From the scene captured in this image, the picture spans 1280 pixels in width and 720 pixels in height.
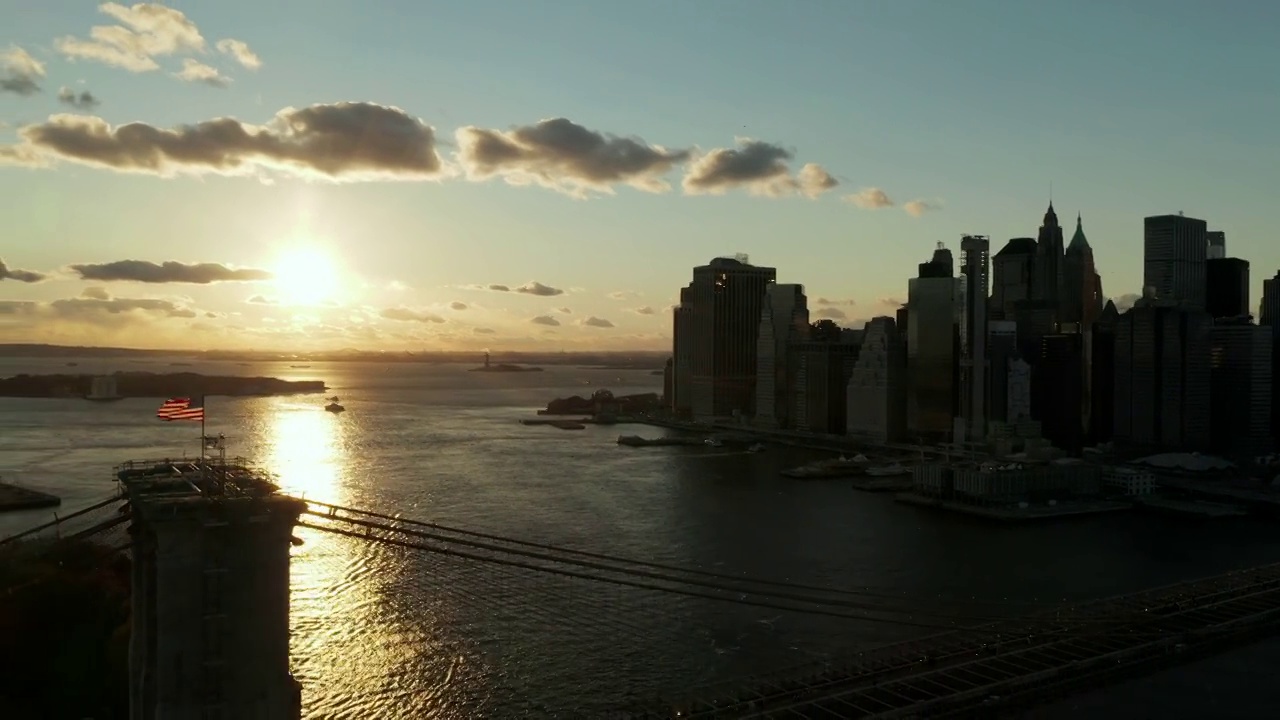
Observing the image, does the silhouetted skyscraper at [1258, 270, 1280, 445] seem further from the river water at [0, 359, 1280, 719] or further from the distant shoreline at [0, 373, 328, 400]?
the distant shoreline at [0, 373, 328, 400]

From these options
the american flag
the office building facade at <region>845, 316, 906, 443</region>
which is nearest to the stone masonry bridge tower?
the american flag

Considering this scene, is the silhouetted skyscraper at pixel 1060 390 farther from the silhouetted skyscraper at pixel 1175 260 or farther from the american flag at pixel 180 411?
the american flag at pixel 180 411

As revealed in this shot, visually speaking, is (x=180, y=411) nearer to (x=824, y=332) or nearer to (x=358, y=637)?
(x=358, y=637)

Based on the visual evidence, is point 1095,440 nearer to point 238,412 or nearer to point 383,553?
point 383,553

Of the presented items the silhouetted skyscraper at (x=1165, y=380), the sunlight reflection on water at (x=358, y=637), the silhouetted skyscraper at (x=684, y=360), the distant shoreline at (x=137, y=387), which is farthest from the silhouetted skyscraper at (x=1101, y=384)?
the distant shoreline at (x=137, y=387)

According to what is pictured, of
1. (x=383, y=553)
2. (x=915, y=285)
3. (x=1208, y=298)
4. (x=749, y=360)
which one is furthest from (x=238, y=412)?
(x=1208, y=298)

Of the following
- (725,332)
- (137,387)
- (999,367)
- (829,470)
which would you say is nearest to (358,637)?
(829,470)
